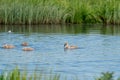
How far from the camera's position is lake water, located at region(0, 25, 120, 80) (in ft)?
50.3

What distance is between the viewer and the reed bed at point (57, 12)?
99.1 feet

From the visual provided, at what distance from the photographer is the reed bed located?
30.2 meters

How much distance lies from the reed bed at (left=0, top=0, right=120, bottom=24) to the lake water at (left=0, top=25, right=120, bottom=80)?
3.31 feet

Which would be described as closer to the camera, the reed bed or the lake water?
the lake water

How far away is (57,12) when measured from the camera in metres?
30.6

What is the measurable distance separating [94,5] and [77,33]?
8285mm

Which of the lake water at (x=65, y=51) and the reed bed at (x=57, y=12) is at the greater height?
the reed bed at (x=57, y=12)

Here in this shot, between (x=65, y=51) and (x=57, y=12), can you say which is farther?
(x=57, y=12)

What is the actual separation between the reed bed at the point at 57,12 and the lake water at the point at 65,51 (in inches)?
39.7

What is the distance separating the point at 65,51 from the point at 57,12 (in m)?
10.9

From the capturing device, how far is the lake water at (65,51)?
603 inches

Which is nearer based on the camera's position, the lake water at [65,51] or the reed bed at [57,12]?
the lake water at [65,51]

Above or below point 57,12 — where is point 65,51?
below

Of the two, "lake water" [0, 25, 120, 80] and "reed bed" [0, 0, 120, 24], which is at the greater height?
"reed bed" [0, 0, 120, 24]
